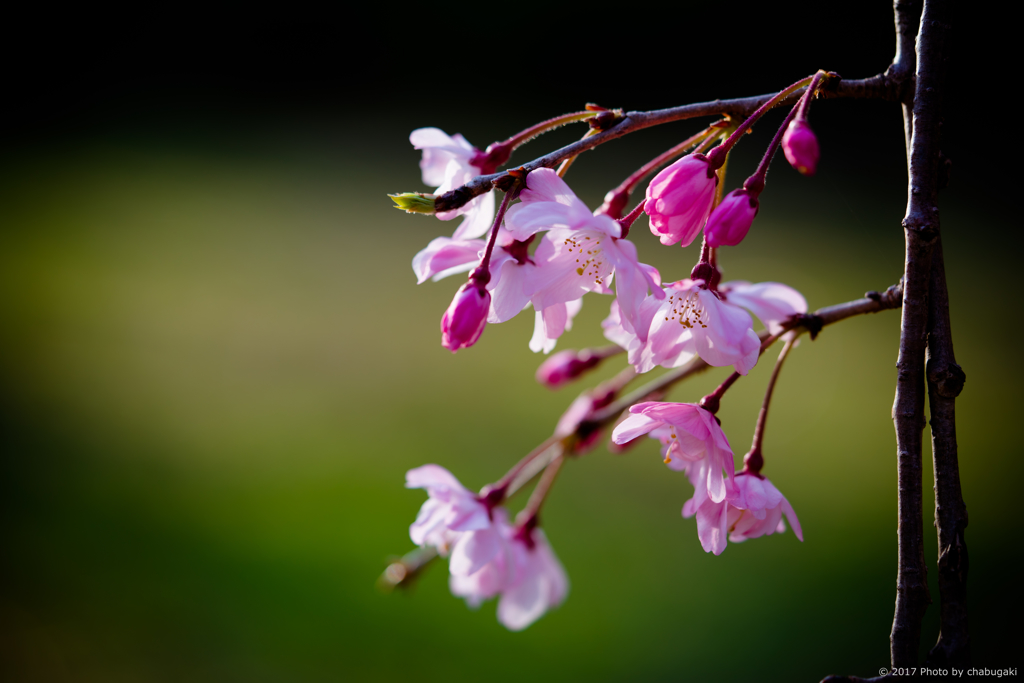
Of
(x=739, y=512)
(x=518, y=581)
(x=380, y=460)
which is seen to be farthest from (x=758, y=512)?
(x=380, y=460)

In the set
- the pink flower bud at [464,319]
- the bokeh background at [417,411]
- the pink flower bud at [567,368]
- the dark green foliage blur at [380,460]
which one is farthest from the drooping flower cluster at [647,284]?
the dark green foliage blur at [380,460]

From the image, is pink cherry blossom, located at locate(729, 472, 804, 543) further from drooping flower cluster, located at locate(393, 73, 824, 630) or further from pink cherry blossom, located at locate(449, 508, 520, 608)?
pink cherry blossom, located at locate(449, 508, 520, 608)

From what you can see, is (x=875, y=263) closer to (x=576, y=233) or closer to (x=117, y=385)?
(x=576, y=233)

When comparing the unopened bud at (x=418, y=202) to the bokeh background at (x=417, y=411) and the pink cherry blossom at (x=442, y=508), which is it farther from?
the bokeh background at (x=417, y=411)

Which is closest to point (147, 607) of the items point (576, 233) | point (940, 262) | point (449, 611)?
point (449, 611)

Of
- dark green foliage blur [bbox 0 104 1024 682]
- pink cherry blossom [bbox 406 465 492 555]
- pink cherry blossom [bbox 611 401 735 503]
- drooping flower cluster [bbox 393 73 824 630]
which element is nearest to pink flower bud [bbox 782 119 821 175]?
drooping flower cluster [bbox 393 73 824 630]

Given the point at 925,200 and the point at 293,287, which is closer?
the point at 925,200
